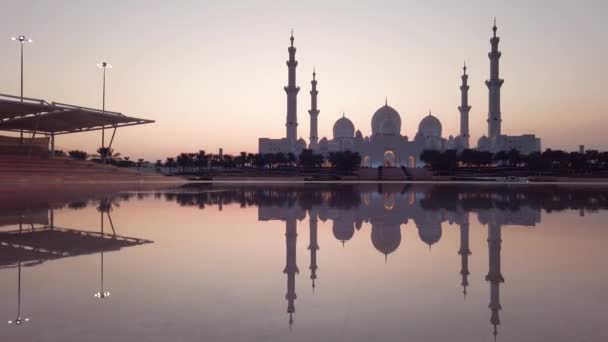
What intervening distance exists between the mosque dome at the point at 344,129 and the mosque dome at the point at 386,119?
5.98 m

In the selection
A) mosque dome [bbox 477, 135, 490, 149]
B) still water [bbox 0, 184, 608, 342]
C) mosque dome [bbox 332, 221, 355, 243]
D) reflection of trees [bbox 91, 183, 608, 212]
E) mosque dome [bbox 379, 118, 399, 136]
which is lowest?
still water [bbox 0, 184, 608, 342]

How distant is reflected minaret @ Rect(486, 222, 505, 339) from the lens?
432 cm

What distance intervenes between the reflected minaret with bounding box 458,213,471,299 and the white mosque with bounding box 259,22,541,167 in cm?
5956

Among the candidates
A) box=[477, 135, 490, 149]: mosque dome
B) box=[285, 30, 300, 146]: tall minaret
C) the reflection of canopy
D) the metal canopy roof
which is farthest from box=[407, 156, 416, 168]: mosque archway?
the reflection of canopy

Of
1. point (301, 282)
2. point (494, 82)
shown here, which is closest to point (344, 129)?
point (494, 82)

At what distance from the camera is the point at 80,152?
150ft

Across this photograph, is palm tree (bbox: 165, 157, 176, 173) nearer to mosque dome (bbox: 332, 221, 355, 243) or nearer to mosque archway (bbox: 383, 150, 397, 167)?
mosque archway (bbox: 383, 150, 397, 167)

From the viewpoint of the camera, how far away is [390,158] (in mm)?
81375

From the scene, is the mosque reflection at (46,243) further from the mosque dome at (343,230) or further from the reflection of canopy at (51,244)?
the mosque dome at (343,230)

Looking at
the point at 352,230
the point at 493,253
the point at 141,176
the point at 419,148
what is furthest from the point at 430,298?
the point at 419,148

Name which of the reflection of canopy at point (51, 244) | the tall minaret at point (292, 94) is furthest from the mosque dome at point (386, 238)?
the tall minaret at point (292, 94)

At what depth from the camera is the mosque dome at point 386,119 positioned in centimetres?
8119

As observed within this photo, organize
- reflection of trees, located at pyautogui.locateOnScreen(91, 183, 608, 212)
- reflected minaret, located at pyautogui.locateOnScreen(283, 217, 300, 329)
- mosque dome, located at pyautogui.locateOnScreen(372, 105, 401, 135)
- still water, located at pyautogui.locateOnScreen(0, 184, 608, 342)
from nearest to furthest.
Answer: still water, located at pyautogui.locateOnScreen(0, 184, 608, 342)
reflected minaret, located at pyautogui.locateOnScreen(283, 217, 300, 329)
reflection of trees, located at pyautogui.locateOnScreen(91, 183, 608, 212)
mosque dome, located at pyautogui.locateOnScreen(372, 105, 401, 135)

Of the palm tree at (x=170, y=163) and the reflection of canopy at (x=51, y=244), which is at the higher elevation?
the palm tree at (x=170, y=163)
